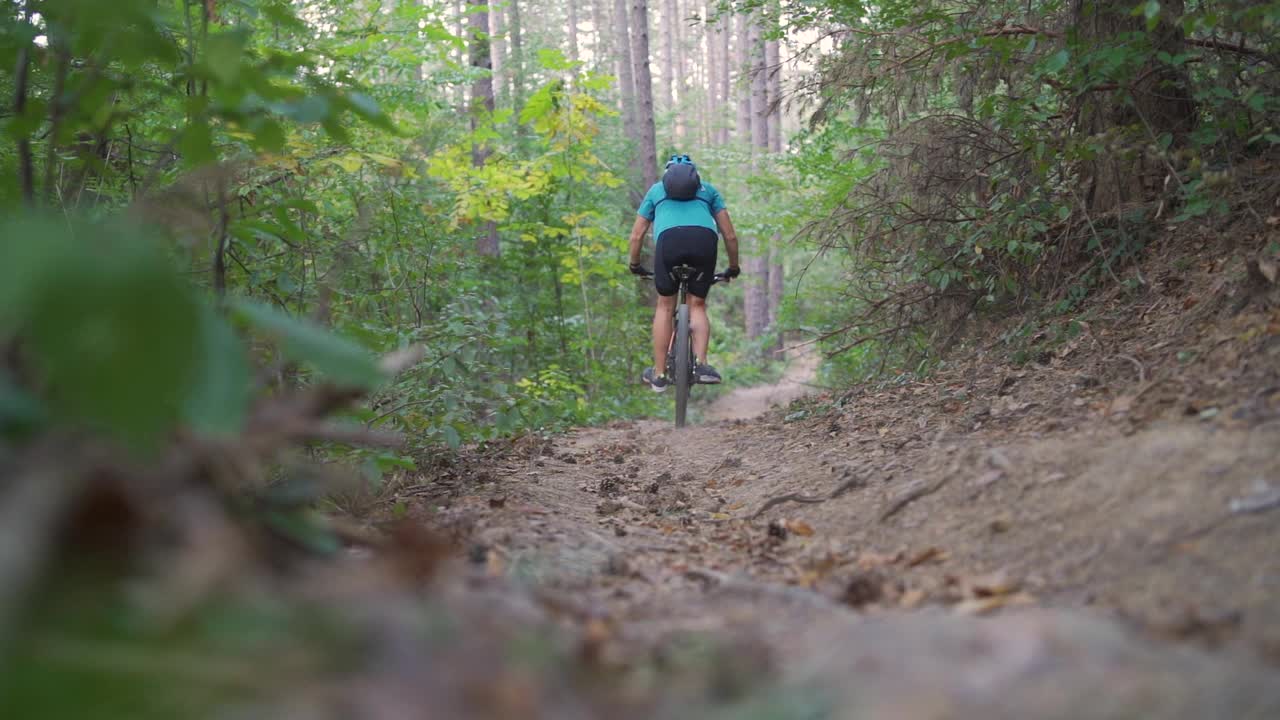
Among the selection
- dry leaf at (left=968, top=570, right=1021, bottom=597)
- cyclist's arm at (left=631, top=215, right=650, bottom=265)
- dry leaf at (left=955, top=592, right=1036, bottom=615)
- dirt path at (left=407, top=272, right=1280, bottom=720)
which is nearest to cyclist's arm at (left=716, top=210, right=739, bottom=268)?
cyclist's arm at (left=631, top=215, right=650, bottom=265)

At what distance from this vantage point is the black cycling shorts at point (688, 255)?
280 inches

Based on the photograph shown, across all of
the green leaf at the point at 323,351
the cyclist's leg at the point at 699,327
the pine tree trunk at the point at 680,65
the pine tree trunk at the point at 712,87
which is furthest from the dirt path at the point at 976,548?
the pine tree trunk at the point at 712,87

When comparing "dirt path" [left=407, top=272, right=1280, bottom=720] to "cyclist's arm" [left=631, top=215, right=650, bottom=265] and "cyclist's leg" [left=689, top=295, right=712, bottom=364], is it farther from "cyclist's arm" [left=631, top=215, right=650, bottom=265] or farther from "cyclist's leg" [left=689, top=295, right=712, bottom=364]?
"cyclist's arm" [left=631, top=215, right=650, bottom=265]

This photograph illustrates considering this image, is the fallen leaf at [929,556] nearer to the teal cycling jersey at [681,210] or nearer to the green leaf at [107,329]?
the green leaf at [107,329]

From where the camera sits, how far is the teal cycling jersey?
7.17 meters

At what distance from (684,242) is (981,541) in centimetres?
502

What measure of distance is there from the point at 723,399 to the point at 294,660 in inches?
565

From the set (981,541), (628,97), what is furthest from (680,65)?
(981,541)

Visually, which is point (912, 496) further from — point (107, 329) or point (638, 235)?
point (638, 235)

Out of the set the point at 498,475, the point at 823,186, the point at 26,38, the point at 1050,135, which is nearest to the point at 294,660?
the point at 26,38

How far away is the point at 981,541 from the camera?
234 centimetres

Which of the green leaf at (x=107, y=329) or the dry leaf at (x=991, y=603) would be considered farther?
the dry leaf at (x=991, y=603)

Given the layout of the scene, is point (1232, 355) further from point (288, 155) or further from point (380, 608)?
point (288, 155)

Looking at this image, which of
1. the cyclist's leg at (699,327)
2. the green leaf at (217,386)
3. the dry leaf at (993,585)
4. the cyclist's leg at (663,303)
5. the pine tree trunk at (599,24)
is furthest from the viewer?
the pine tree trunk at (599,24)
